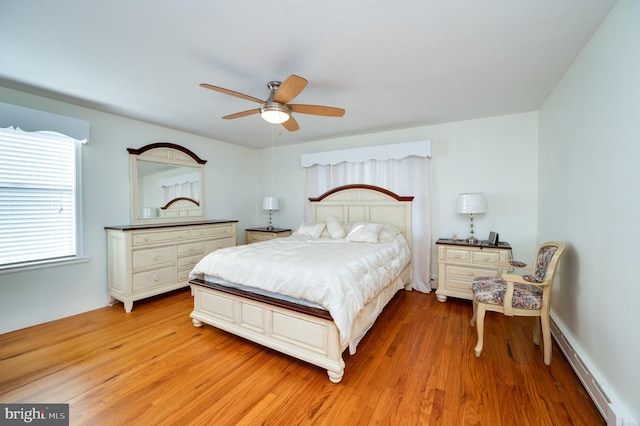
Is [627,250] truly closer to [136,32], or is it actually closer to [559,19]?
[559,19]

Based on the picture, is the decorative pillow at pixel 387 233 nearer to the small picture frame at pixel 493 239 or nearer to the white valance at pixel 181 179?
the small picture frame at pixel 493 239

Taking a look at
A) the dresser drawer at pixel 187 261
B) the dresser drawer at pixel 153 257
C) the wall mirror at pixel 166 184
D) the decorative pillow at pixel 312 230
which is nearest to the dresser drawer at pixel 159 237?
the dresser drawer at pixel 153 257

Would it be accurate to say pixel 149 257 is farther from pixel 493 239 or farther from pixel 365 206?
pixel 493 239

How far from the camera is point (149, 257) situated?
11.2ft

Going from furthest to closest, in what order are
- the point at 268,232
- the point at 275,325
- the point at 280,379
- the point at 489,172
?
the point at 268,232 < the point at 489,172 < the point at 275,325 < the point at 280,379

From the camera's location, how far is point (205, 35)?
1803 mm

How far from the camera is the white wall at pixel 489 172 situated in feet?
11.1

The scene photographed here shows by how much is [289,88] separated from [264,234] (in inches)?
133


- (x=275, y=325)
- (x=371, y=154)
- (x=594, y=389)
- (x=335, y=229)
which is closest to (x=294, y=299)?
(x=275, y=325)

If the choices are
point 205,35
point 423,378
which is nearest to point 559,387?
point 423,378

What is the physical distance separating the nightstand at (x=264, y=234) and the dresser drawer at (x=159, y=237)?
1.44 m

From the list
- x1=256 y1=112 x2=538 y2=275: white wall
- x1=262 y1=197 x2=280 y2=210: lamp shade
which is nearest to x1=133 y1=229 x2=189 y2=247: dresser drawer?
x1=262 y1=197 x2=280 y2=210: lamp shade

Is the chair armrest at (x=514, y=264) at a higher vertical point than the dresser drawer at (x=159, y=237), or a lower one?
lower

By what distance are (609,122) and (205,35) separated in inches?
108
